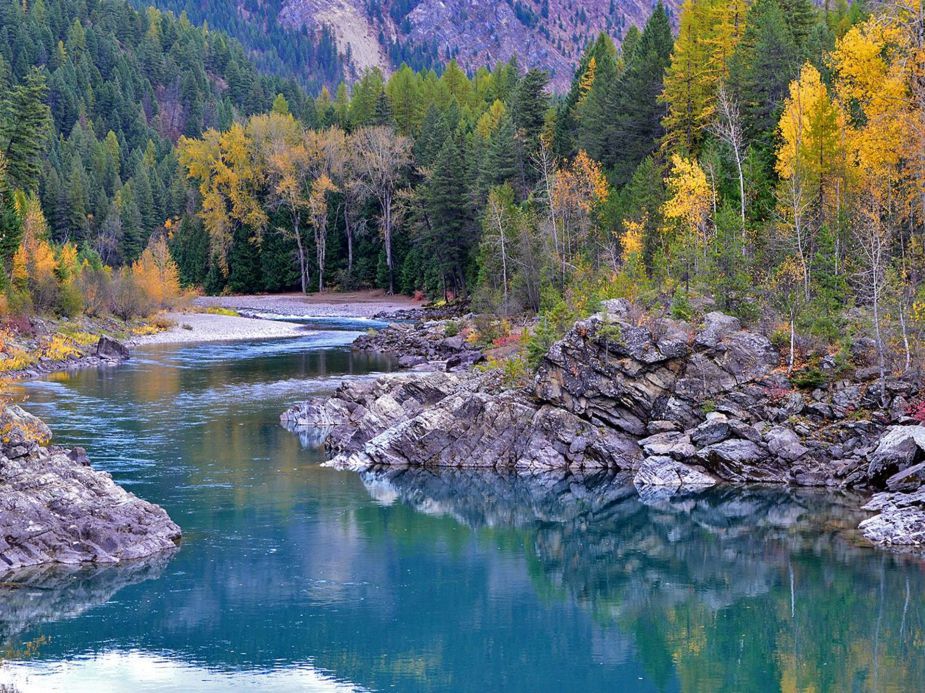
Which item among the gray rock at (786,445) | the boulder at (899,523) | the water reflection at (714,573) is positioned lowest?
the water reflection at (714,573)

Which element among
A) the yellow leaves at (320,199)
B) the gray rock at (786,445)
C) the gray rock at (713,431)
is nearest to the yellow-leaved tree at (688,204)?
the gray rock at (713,431)

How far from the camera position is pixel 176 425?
4628 centimetres

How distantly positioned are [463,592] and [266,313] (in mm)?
80601

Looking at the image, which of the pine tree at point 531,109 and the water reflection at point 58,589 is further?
the pine tree at point 531,109

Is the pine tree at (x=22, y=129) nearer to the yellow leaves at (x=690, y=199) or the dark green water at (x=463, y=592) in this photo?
the dark green water at (x=463, y=592)

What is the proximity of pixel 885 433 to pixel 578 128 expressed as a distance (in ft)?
173

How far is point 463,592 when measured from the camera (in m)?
27.6

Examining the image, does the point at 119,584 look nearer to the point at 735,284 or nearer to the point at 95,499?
the point at 95,499

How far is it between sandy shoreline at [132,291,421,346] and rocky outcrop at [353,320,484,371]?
12.2 m

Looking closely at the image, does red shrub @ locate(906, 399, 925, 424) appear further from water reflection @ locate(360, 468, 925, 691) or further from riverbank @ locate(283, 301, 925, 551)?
water reflection @ locate(360, 468, 925, 691)

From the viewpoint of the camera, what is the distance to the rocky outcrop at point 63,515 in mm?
27562

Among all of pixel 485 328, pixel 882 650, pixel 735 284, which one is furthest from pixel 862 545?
pixel 485 328

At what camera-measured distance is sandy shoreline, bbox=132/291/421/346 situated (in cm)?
8419

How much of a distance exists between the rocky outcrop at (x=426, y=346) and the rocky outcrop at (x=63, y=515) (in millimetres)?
30400
